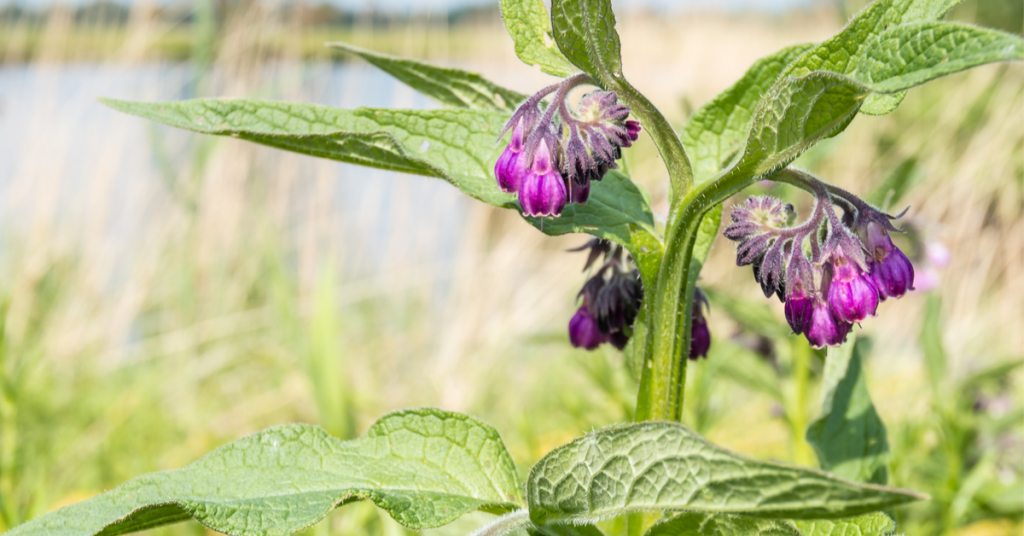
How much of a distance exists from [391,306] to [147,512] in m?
5.44

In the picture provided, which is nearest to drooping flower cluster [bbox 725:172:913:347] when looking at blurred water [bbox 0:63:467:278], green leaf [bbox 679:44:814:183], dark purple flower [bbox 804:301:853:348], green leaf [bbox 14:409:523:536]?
dark purple flower [bbox 804:301:853:348]

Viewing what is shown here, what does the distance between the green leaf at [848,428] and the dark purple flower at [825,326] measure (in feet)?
0.92

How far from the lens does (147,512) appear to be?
3.13 ft

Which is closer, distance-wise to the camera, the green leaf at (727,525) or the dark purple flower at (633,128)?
the green leaf at (727,525)

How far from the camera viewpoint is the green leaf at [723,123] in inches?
49.1

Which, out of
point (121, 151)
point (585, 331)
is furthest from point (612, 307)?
point (121, 151)

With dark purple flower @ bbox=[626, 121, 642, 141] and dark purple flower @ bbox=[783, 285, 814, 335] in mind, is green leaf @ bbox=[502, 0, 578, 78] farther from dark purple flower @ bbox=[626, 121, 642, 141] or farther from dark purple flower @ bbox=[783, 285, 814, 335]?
dark purple flower @ bbox=[783, 285, 814, 335]

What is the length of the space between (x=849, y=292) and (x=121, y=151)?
5.50 meters

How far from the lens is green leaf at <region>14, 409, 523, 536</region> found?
95 cm

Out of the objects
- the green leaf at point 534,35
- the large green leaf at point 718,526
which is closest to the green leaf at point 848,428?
the large green leaf at point 718,526

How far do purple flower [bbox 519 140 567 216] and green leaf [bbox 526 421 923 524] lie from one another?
1.03 ft

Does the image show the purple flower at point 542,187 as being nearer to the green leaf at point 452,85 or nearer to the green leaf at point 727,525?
the green leaf at point 452,85

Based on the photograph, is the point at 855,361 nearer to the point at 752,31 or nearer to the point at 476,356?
the point at 476,356

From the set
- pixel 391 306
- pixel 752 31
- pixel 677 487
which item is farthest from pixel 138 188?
pixel 752 31
